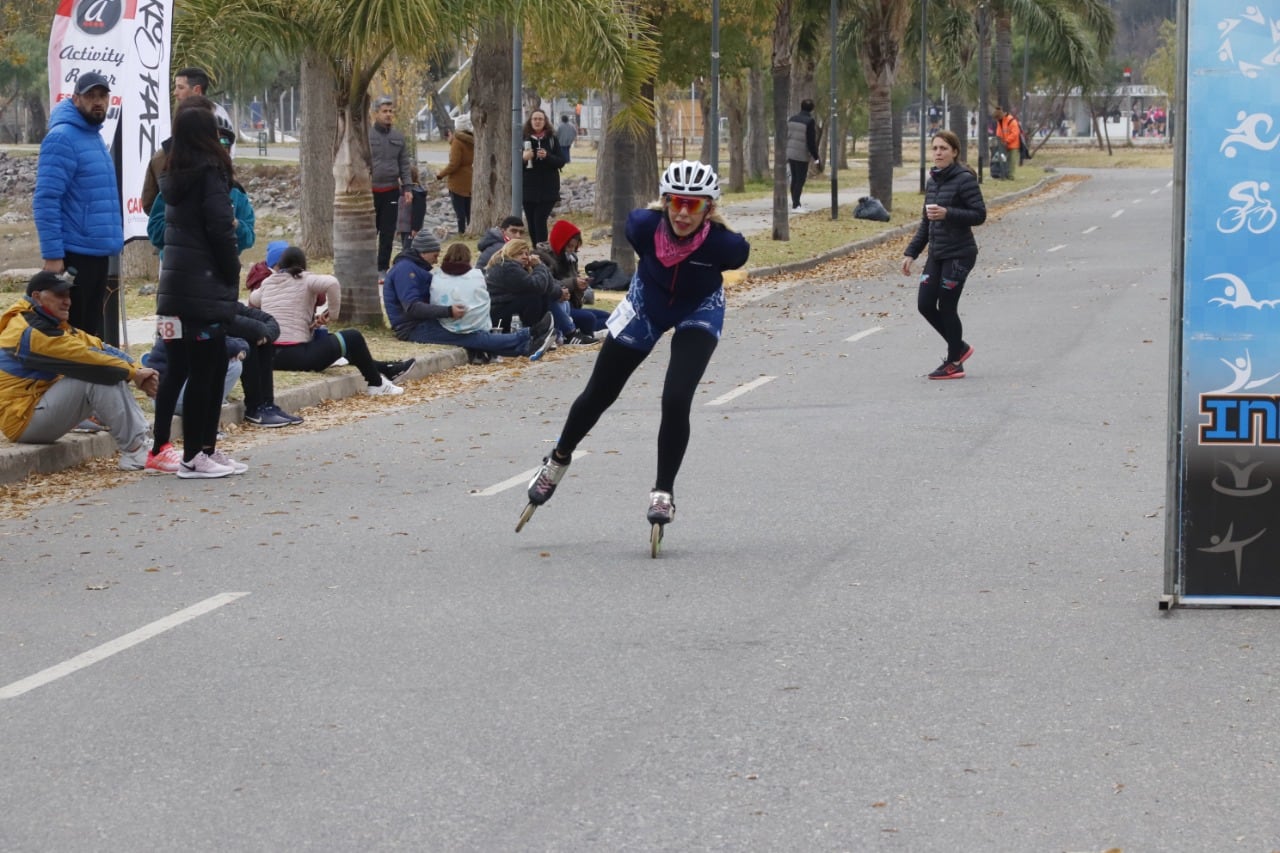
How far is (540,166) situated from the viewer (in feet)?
73.0

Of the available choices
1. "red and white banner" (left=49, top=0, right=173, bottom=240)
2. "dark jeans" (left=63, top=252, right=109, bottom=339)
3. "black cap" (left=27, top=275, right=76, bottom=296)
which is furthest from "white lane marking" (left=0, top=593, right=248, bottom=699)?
"red and white banner" (left=49, top=0, right=173, bottom=240)

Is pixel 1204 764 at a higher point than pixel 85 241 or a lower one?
lower

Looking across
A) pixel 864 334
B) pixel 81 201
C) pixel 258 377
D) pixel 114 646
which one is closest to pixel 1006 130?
pixel 864 334

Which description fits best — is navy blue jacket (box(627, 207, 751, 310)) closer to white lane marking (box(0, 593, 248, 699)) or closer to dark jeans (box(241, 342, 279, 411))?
white lane marking (box(0, 593, 248, 699))

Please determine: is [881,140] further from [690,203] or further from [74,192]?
[690,203]

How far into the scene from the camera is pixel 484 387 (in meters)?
14.9

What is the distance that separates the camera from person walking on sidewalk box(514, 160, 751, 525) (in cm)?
821

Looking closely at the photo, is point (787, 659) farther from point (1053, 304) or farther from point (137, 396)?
point (1053, 304)

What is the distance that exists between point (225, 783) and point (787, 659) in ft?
6.60

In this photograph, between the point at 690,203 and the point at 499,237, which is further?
the point at 499,237

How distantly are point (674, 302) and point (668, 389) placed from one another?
0.38 m

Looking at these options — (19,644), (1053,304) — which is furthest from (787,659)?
(1053,304)

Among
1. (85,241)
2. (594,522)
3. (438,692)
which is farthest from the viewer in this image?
(85,241)

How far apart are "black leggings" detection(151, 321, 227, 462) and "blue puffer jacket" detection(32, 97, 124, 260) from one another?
3.49 feet
